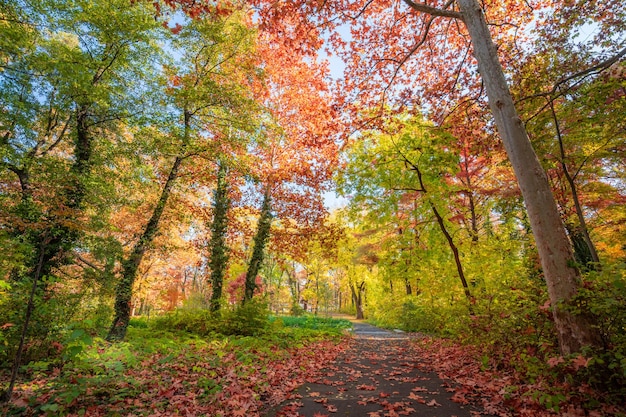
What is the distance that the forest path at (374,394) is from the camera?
3.84 meters

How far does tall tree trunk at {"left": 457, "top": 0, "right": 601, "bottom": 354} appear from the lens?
12.1 ft

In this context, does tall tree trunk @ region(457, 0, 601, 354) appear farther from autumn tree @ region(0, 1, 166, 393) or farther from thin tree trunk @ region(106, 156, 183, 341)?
thin tree trunk @ region(106, 156, 183, 341)

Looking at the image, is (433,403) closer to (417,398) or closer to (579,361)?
(417,398)

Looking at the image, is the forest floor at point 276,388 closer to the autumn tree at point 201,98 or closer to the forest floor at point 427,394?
the forest floor at point 427,394

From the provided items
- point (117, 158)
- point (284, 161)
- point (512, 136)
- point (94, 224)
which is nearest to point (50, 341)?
point (94, 224)

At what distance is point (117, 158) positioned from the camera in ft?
31.2

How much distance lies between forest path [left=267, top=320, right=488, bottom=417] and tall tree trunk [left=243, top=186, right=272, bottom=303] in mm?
7048

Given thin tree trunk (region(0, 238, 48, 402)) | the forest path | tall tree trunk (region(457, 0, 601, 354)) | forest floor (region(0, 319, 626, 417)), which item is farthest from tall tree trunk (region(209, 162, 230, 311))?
tall tree trunk (region(457, 0, 601, 354))

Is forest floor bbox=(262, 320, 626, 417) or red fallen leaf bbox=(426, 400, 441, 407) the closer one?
forest floor bbox=(262, 320, 626, 417)

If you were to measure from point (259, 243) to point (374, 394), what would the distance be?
32.0ft

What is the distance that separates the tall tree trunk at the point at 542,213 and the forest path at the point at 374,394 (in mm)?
1722

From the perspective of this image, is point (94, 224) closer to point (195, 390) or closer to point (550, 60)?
point (195, 390)

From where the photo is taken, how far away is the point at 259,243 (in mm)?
13578

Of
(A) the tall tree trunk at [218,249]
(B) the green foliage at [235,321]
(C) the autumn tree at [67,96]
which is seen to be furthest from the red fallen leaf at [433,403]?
(A) the tall tree trunk at [218,249]
